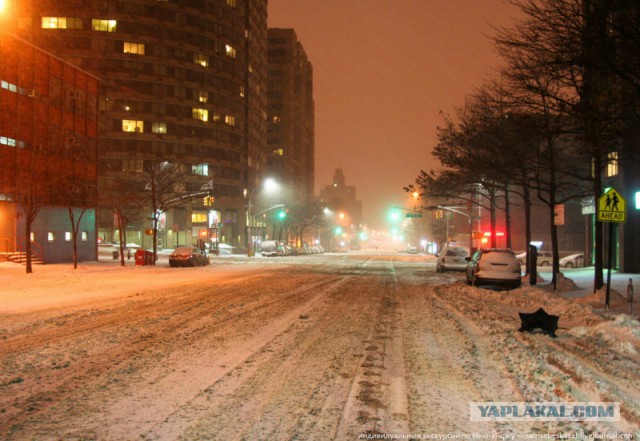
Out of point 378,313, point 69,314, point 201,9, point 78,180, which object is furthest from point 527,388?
point 201,9

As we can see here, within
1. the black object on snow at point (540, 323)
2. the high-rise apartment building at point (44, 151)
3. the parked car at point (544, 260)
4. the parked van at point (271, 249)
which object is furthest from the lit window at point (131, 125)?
the black object on snow at point (540, 323)

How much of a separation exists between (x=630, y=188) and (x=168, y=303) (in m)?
26.8

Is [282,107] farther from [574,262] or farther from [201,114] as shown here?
[574,262]

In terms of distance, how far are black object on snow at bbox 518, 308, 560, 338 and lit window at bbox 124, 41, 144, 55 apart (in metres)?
89.2

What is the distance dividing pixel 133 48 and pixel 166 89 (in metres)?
7.85

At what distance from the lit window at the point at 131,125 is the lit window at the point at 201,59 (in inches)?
587

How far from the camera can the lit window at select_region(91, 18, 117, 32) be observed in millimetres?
87312

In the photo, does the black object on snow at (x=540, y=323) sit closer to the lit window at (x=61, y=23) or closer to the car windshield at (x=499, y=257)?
the car windshield at (x=499, y=257)

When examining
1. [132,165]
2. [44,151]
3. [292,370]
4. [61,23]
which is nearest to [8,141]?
[44,151]

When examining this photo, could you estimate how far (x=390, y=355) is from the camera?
9.12 m

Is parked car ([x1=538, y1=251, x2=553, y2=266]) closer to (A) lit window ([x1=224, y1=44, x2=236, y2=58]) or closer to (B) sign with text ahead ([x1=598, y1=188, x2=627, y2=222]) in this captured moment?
(B) sign with text ahead ([x1=598, y1=188, x2=627, y2=222])

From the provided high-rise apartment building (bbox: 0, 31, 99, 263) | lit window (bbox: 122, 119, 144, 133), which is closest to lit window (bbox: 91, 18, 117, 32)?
lit window (bbox: 122, 119, 144, 133)

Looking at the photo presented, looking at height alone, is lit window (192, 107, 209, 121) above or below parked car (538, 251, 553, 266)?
above

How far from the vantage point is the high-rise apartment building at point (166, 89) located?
284ft
